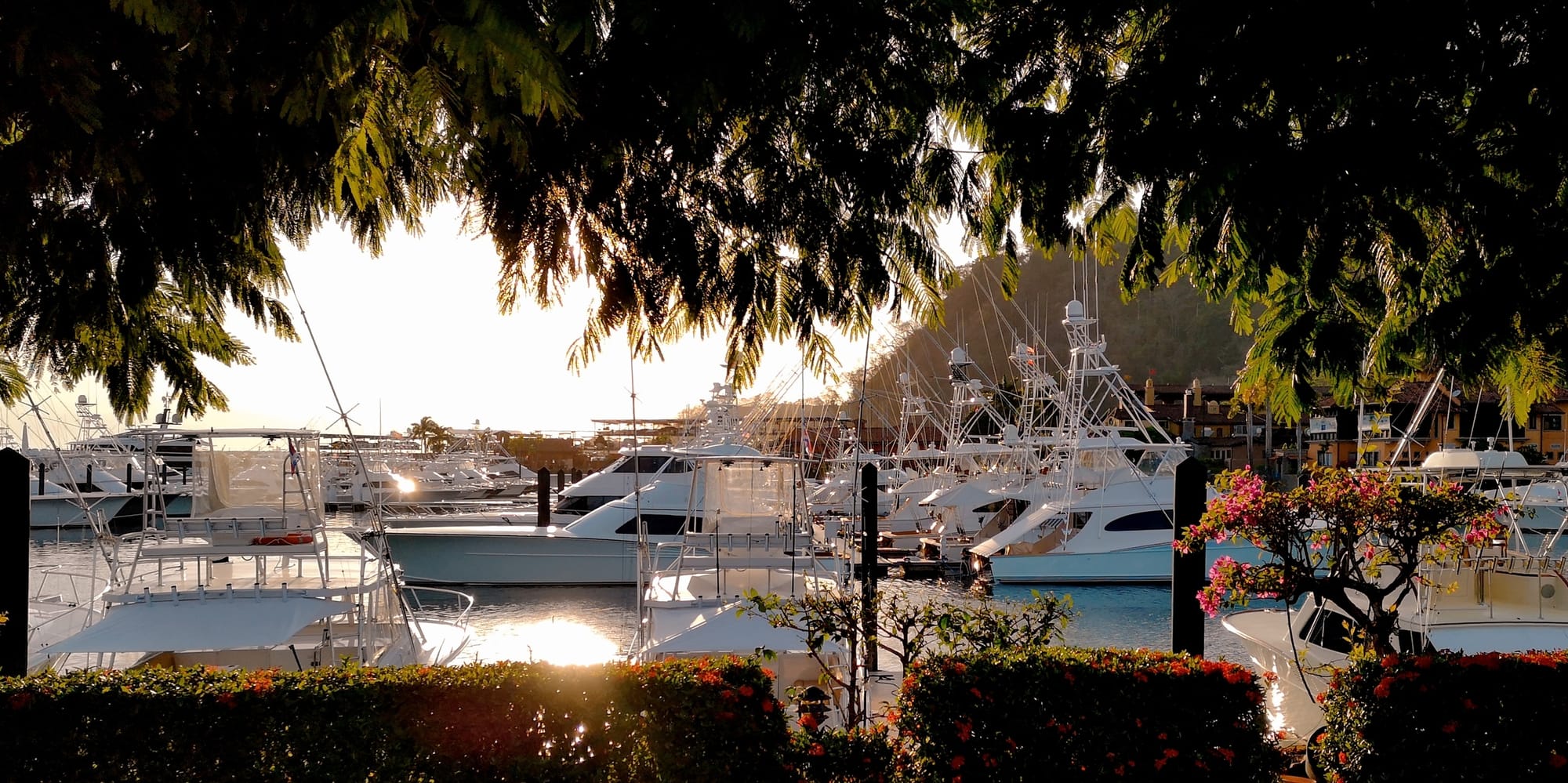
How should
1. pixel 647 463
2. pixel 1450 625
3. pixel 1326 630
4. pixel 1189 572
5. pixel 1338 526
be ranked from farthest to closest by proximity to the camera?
1. pixel 647 463
2. pixel 1326 630
3. pixel 1450 625
4. pixel 1189 572
5. pixel 1338 526

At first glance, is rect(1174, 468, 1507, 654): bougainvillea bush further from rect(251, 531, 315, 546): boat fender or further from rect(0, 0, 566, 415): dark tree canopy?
rect(251, 531, 315, 546): boat fender

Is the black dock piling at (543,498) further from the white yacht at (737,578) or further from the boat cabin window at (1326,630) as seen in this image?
the boat cabin window at (1326,630)

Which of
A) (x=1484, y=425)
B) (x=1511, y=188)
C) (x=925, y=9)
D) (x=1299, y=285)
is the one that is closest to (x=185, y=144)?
(x=925, y=9)

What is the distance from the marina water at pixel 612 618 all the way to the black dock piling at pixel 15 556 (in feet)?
30.2

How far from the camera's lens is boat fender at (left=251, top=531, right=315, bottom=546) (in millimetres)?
11117

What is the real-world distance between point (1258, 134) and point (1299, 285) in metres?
1.42

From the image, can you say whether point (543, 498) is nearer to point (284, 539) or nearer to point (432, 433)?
point (284, 539)

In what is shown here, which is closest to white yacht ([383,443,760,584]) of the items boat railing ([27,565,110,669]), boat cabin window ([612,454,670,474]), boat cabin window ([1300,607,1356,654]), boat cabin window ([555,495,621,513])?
boat cabin window ([612,454,670,474])

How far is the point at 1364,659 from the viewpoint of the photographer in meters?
6.46

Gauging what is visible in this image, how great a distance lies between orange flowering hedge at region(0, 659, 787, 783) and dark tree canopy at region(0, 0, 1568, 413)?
221cm

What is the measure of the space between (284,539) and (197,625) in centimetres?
131

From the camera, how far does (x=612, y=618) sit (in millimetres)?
24344

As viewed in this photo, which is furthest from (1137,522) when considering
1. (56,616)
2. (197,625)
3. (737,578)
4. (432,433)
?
(432,433)

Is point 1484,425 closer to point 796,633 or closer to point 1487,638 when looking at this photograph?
point 1487,638
